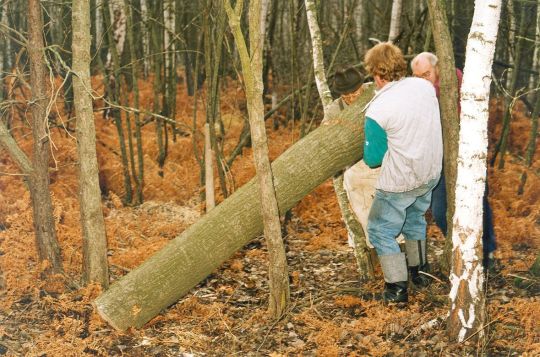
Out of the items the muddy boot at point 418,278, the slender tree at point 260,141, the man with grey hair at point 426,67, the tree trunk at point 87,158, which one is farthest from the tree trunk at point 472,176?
the tree trunk at point 87,158

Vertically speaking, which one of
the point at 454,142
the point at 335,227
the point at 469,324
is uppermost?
the point at 454,142

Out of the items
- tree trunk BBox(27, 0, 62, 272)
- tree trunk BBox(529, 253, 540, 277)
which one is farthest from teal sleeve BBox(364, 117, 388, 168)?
tree trunk BBox(27, 0, 62, 272)

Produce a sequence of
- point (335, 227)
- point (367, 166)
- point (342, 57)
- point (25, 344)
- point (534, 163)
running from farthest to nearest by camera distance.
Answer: point (342, 57), point (534, 163), point (335, 227), point (367, 166), point (25, 344)

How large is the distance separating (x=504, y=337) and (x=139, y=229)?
472 cm

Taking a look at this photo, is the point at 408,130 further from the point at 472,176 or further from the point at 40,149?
the point at 40,149

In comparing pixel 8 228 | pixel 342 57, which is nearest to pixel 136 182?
pixel 8 228

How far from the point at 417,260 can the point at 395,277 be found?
0.48 metres

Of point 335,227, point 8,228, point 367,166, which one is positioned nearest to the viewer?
point 367,166

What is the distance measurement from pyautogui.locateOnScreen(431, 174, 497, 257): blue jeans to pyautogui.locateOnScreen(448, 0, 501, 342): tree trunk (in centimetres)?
147

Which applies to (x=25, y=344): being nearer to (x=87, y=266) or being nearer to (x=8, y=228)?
(x=87, y=266)

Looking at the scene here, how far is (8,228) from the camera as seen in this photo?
280 inches

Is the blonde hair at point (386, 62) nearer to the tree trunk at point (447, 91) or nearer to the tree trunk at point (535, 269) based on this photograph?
the tree trunk at point (447, 91)

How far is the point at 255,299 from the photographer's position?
5473 millimetres

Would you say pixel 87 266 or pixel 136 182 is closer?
pixel 87 266
